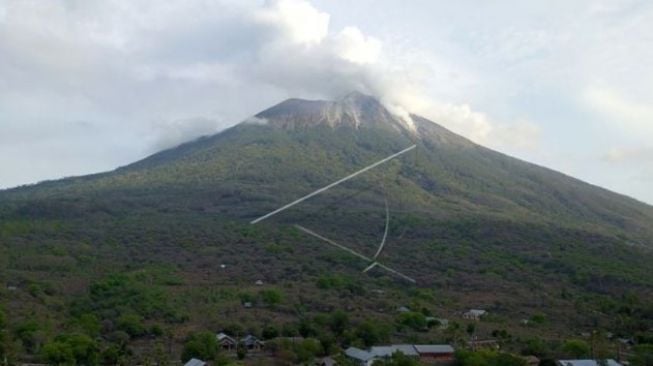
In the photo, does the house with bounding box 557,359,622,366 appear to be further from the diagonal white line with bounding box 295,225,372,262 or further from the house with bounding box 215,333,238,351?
the diagonal white line with bounding box 295,225,372,262

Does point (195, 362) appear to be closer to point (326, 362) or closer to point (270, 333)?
point (326, 362)

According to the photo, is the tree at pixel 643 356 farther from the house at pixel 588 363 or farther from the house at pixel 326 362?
the house at pixel 326 362

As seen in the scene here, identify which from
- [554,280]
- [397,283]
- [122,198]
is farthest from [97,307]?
[122,198]

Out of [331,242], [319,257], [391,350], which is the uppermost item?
[331,242]

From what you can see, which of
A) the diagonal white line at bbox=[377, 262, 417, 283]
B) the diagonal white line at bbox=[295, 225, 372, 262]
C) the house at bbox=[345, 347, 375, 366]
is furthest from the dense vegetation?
the house at bbox=[345, 347, 375, 366]

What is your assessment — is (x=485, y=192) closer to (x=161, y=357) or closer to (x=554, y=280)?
(x=554, y=280)

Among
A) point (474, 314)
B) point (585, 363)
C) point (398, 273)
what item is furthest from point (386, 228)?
point (585, 363)

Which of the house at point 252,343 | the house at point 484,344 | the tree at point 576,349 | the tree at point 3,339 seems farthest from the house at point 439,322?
the tree at point 3,339
